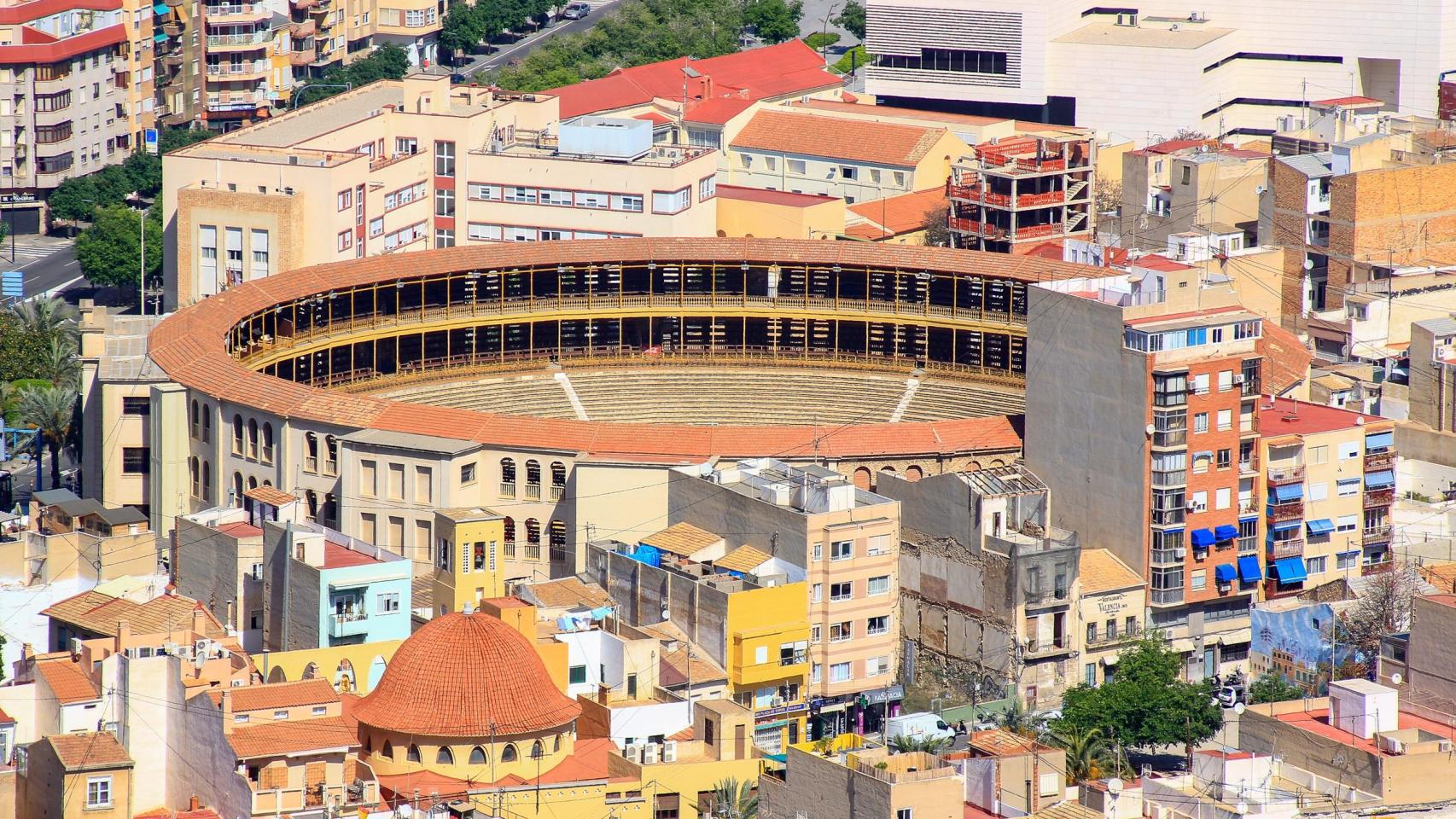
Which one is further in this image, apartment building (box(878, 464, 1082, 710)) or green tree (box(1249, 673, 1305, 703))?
apartment building (box(878, 464, 1082, 710))

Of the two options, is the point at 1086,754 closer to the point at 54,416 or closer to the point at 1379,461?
the point at 1379,461

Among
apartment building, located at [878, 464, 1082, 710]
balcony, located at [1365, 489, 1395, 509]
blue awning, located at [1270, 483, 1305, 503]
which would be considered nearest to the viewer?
apartment building, located at [878, 464, 1082, 710]

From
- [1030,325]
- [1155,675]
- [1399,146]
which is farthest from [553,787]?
[1399,146]

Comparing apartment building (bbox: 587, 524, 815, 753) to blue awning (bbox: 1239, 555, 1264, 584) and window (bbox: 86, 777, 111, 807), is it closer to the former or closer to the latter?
blue awning (bbox: 1239, 555, 1264, 584)

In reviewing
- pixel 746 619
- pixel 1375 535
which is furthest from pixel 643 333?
pixel 746 619

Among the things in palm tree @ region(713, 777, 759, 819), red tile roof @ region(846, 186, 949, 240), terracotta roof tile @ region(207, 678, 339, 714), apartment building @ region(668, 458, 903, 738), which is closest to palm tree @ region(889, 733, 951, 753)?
palm tree @ region(713, 777, 759, 819)

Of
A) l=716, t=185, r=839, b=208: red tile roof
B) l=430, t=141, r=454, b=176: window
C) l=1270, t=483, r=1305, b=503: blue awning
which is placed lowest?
l=1270, t=483, r=1305, b=503: blue awning

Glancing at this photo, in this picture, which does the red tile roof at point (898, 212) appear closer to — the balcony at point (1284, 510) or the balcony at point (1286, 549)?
the balcony at point (1286, 549)
